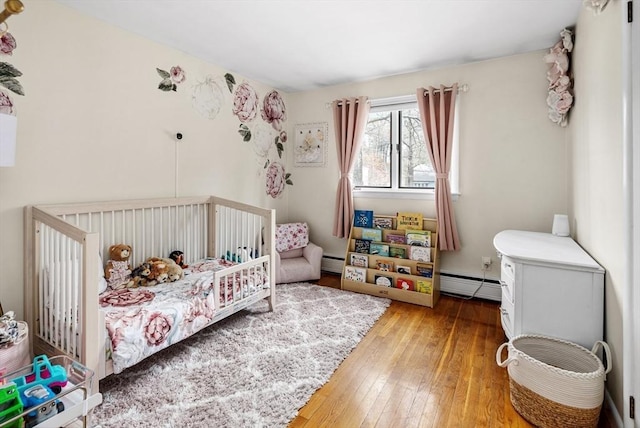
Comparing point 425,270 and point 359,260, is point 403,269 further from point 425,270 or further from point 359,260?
point 359,260

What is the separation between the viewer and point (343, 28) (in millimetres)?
2348

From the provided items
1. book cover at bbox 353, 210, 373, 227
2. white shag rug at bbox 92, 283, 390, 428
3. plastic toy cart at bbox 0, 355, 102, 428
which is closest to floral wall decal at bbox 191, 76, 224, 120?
book cover at bbox 353, 210, 373, 227

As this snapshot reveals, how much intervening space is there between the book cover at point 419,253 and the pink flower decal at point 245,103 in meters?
2.27

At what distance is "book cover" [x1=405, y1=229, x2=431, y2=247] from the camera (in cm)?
308

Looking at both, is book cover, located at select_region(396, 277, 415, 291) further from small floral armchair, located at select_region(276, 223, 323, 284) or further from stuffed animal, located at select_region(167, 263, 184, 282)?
stuffed animal, located at select_region(167, 263, 184, 282)

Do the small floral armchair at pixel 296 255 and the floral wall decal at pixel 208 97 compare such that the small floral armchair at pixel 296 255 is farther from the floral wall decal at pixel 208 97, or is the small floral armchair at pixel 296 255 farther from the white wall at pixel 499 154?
the floral wall decal at pixel 208 97

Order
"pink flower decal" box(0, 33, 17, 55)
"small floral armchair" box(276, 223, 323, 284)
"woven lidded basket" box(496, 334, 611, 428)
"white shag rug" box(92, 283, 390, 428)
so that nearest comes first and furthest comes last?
"woven lidded basket" box(496, 334, 611, 428)
"white shag rug" box(92, 283, 390, 428)
"pink flower decal" box(0, 33, 17, 55)
"small floral armchair" box(276, 223, 323, 284)

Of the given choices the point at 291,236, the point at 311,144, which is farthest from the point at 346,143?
the point at 291,236

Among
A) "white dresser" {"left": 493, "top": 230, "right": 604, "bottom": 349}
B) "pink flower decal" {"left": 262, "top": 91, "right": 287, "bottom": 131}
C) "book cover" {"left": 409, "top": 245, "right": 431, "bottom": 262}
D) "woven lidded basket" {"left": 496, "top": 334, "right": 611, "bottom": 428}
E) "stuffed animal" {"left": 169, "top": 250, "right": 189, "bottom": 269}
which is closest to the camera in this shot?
"woven lidded basket" {"left": 496, "top": 334, "right": 611, "bottom": 428}

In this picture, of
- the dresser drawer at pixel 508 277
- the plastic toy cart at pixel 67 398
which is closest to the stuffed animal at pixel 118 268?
the plastic toy cart at pixel 67 398

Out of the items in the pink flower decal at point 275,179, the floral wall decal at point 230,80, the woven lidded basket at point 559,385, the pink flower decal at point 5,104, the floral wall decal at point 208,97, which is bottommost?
the woven lidded basket at point 559,385

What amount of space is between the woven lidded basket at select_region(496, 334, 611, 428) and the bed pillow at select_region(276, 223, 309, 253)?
8.09 feet

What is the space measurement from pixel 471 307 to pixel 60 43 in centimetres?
375

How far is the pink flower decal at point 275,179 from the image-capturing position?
3.88 metres
